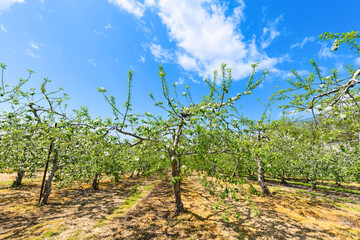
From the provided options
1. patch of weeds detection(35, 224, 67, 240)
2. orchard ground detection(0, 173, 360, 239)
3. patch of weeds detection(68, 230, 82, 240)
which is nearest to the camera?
patch of weeds detection(68, 230, 82, 240)

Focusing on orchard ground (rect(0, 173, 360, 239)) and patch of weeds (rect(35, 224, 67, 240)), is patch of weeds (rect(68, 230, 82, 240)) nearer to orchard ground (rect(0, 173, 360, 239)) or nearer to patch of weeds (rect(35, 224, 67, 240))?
orchard ground (rect(0, 173, 360, 239))

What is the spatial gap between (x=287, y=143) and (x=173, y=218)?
16478 millimetres

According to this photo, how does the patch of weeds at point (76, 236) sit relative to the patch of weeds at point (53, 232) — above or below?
above

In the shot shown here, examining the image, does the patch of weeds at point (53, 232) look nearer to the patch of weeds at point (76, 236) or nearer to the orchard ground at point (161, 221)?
the orchard ground at point (161, 221)

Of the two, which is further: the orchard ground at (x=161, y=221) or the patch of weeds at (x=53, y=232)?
the orchard ground at (x=161, y=221)

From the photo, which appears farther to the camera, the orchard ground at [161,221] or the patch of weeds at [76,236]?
the orchard ground at [161,221]

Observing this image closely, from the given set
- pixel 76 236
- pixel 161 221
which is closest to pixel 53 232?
pixel 76 236

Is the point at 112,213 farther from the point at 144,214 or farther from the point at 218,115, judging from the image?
the point at 218,115

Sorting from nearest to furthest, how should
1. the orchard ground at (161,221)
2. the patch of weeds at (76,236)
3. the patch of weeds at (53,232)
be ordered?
the patch of weeds at (76,236), the patch of weeds at (53,232), the orchard ground at (161,221)

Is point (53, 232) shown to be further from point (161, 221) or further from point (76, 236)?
point (161, 221)

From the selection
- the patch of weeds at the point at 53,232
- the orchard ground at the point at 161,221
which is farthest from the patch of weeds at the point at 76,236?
the patch of weeds at the point at 53,232

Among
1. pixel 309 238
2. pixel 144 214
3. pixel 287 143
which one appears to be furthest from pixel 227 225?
pixel 287 143

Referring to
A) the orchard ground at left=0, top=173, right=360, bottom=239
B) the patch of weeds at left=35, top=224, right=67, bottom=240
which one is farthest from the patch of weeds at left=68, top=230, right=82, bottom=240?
the patch of weeds at left=35, top=224, right=67, bottom=240

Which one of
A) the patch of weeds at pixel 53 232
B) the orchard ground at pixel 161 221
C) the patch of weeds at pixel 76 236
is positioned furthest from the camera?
the orchard ground at pixel 161 221
